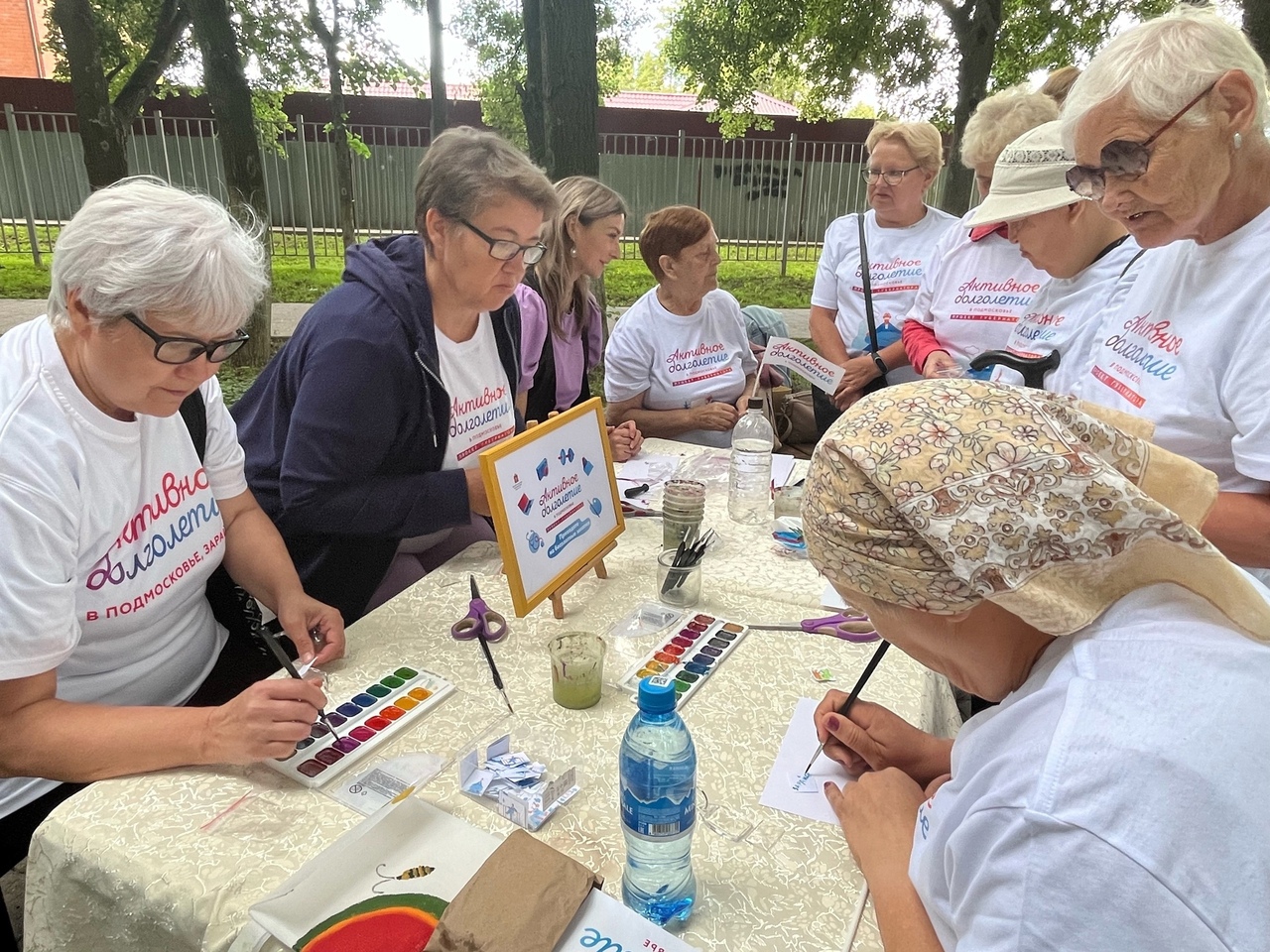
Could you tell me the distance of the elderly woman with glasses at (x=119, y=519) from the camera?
1295 mm

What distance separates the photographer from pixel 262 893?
42.4 inches

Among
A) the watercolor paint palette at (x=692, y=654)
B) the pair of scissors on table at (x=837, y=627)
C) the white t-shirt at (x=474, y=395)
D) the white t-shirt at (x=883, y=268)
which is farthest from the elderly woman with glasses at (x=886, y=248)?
the watercolor paint palette at (x=692, y=654)

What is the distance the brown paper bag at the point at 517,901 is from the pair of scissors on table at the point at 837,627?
0.87 m

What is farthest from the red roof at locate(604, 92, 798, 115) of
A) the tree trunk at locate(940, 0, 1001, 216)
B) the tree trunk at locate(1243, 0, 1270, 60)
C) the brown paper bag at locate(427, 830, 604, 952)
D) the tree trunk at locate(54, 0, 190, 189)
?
the brown paper bag at locate(427, 830, 604, 952)

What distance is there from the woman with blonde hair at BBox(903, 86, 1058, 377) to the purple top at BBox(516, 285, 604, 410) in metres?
1.41

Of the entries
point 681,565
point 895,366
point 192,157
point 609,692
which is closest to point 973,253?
point 895,366

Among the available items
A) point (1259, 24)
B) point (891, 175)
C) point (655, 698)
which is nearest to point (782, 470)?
point (891, 175)

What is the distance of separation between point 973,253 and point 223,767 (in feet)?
10.0

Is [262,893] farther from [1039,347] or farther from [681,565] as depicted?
[1039,347]

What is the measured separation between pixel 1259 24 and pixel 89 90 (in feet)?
27.2

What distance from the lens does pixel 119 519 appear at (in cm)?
152

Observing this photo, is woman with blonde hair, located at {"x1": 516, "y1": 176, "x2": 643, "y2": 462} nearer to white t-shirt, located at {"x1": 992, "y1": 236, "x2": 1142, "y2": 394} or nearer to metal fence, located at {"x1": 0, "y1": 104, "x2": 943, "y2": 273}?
white t-shirt, located at {"x1": 992, "y1": 236, "x2": 1142, "y2": 394}

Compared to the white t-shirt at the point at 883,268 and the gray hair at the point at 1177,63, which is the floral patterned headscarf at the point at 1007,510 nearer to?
the gray hair at the point at 1177,63

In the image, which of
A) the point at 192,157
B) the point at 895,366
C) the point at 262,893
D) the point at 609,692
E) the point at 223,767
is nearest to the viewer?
the point at 262,893
